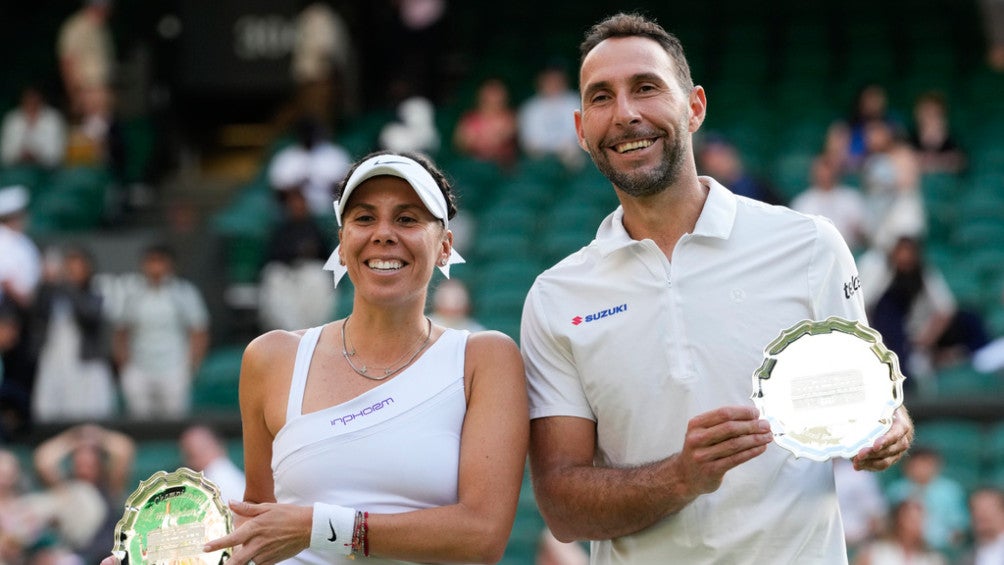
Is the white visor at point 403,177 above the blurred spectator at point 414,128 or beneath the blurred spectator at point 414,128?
beneath

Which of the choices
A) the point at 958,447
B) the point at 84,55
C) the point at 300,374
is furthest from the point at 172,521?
the point at 84,55

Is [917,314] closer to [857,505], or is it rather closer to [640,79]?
[857,505]

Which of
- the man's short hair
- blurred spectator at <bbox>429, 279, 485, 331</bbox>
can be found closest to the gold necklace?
A: the man's short hair

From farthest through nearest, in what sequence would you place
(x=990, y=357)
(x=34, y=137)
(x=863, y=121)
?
(x=34, y=137)
(x=863, y=121)
(x=990, y=357)

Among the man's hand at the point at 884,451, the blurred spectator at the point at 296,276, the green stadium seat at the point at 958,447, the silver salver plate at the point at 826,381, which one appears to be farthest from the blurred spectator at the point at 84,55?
the man's hand at the point at 884,451

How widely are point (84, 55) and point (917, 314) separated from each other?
7.31 meters

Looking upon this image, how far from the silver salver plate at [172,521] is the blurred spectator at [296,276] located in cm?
608

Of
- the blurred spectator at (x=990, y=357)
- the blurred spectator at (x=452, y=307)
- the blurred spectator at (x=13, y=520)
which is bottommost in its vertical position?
the blurred spectator at (x=13, y=520)

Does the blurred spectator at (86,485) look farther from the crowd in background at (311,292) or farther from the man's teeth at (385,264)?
the man's teeth at (385,264)

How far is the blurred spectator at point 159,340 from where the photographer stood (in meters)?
9.25

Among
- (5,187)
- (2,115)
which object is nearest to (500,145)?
(5,187)

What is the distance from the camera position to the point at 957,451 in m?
7.61

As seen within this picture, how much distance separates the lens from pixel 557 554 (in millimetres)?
6953

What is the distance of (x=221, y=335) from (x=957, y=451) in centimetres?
491
